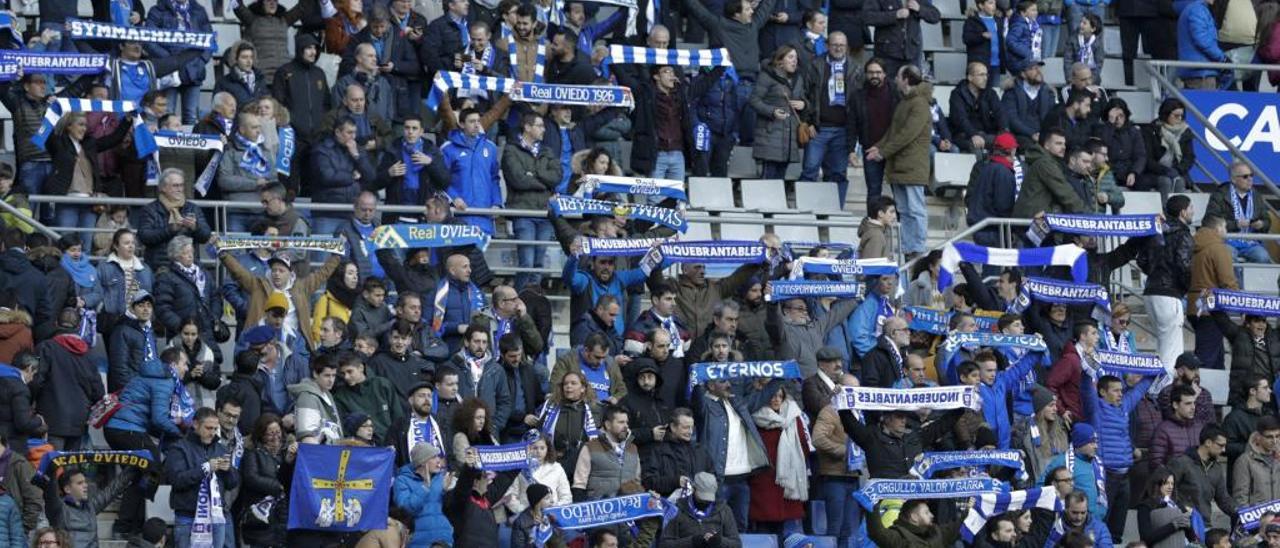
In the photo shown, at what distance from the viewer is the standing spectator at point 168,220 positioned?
21.9 meters

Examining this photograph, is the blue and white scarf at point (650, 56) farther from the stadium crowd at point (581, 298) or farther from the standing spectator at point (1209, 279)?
the standing spectator at point (1209, 279)

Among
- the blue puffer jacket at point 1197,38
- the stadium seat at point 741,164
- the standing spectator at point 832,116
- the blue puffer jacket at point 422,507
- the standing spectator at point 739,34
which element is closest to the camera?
the blue puffer jacket at point 422,507

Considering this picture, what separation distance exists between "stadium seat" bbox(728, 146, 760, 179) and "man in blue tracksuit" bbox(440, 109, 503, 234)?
2.88 metres

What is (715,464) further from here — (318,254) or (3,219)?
(3,219)

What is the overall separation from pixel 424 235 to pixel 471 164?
5.14ft

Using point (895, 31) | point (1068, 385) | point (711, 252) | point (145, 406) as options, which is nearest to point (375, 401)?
point (145, 406)

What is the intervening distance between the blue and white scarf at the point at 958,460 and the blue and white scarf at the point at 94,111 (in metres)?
5.96

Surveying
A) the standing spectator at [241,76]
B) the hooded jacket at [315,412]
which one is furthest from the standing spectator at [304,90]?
the hooded jacket at [315,412]

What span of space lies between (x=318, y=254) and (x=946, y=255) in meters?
4.55

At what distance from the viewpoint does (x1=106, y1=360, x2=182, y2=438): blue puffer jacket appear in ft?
66.5

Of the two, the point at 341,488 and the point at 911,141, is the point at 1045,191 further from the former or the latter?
the point at 341,488

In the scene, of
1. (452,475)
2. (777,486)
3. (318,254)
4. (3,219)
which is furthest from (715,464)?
(3,219)

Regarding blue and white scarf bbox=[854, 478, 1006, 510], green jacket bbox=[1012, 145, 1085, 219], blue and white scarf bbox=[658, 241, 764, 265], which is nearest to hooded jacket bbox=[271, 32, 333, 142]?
blue and white scarf bbox=[658, 241, 764, 265]

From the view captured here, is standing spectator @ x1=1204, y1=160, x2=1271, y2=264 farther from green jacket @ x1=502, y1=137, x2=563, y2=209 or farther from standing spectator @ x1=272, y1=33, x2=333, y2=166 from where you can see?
standing spectator @ x1=272, y1=33, x2=333, y2=166
